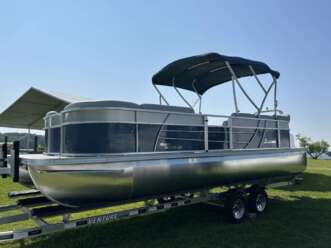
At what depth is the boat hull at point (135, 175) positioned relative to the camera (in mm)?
3875

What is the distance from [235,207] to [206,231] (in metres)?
0.90

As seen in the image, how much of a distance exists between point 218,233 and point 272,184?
8.56 feet

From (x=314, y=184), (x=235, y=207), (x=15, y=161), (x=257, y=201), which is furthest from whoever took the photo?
(x=314, y=184)

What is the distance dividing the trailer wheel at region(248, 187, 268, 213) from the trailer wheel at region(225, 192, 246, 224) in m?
0.36

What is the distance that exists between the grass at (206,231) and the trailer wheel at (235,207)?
0.46ft

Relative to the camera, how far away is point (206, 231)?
562cm

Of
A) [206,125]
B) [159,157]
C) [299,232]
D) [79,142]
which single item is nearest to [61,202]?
[79,142]

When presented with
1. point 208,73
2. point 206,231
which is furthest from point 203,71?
point 206,231

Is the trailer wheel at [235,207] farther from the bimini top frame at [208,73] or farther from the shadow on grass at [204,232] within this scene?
the bimini top frame at [208,73]

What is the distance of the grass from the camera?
500 cm

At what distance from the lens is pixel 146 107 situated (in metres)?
4.97

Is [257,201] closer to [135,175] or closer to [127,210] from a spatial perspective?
[127,210]

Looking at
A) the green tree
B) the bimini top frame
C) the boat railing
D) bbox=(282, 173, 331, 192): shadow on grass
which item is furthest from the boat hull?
the green tree

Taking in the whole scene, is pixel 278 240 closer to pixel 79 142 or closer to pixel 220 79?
pixel 79 142
